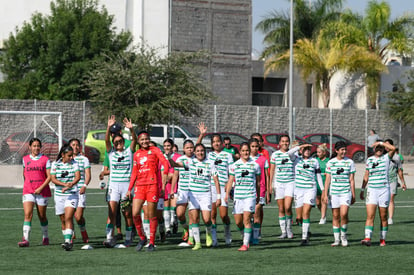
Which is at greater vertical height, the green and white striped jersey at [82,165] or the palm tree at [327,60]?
the palm tree at [327,60]

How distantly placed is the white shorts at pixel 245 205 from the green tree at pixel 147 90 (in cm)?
2333

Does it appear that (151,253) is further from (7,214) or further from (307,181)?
(7,214)

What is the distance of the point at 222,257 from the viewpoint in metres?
14.1

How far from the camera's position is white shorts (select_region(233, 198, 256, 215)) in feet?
49.4

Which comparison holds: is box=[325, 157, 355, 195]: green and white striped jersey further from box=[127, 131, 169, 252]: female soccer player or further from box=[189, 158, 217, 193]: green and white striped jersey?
box=[127, 131, 169, 252]: female soccer player

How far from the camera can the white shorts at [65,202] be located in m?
15.1

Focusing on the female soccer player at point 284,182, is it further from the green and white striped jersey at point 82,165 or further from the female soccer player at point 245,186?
the green and white striped jersey at point 82,165

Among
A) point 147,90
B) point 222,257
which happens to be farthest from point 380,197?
point 147,90

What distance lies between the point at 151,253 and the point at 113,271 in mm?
2077

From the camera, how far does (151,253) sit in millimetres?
14523

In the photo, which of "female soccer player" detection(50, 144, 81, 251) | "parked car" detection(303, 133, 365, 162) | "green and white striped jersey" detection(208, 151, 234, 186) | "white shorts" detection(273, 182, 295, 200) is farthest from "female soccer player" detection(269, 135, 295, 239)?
"parked car" detection(303, 133, 365, 162)

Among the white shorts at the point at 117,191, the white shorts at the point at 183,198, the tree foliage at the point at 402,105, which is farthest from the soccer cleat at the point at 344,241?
the tree foliage at the point at 402,105

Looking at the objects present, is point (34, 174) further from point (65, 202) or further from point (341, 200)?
point (341, 200)

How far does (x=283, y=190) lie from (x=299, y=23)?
46782mm
